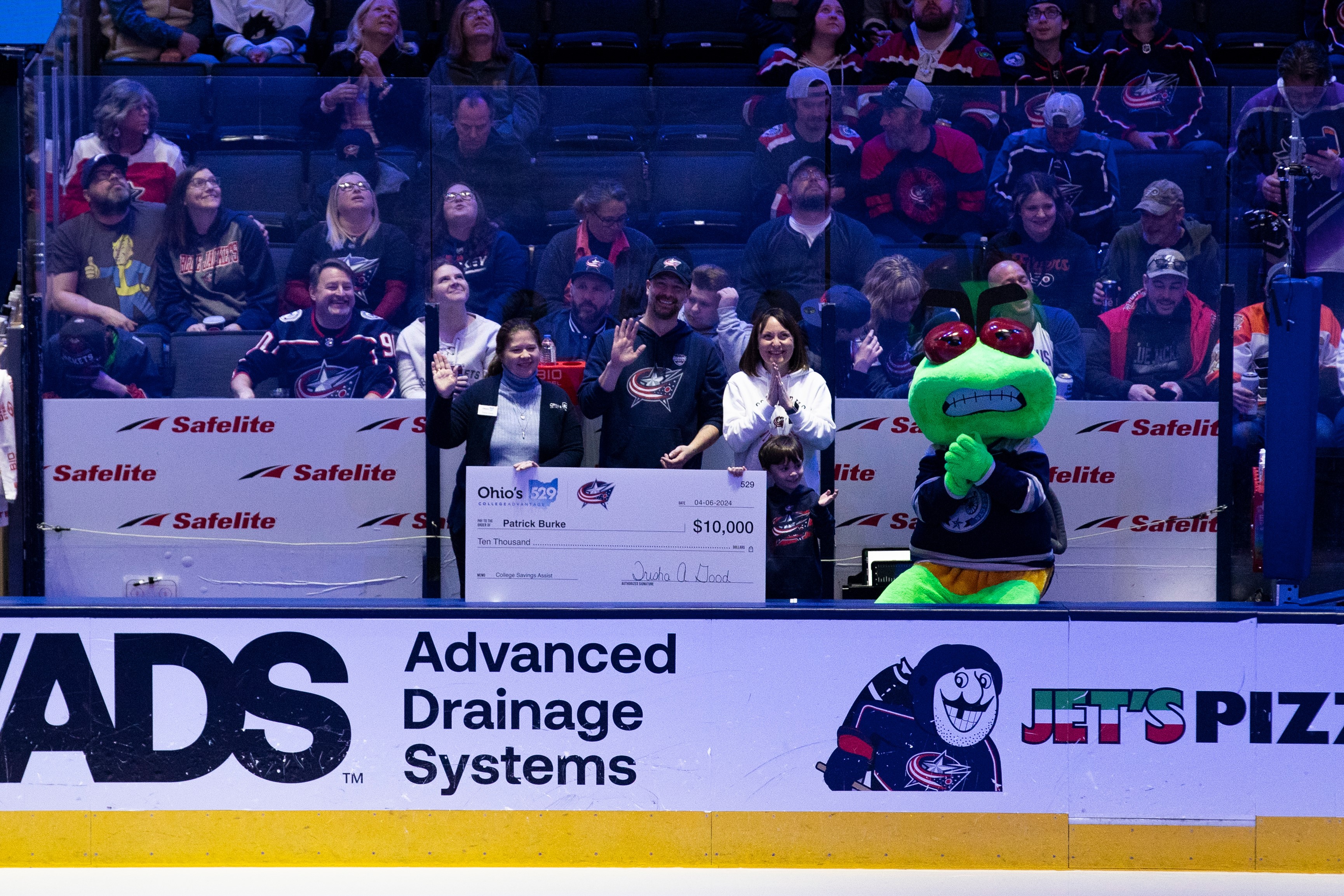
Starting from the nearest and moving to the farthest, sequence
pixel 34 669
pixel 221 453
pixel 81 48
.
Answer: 1. pixel 34 669
2. pixel 221 453
3. pixel 81 48

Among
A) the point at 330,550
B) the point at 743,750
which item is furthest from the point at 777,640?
the point at 330,550

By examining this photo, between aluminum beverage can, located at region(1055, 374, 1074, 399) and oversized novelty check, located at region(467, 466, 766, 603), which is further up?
aluminum beverage can, located at region(1055, 374, 1074, 399)

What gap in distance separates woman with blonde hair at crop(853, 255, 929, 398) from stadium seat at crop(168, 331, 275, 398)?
6.76 feet

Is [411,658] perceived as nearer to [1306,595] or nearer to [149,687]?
[149,687]

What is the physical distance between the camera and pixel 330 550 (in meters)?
5.25

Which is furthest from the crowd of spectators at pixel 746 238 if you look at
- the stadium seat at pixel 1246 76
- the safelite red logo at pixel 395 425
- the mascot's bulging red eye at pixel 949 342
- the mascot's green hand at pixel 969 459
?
the stadium seat at pixel 1246 76

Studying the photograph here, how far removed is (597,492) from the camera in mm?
4309

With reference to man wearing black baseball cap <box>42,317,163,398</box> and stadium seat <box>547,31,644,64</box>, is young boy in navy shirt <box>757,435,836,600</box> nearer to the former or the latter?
man wearing black baseball cap <box>42,317,163,398</box>

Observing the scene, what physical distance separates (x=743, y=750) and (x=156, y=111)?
292cm

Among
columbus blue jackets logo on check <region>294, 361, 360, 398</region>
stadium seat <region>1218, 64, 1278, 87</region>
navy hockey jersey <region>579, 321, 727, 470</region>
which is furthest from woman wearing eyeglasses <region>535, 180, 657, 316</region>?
stadium seat <region>1218, 64, 1278, 87</region>

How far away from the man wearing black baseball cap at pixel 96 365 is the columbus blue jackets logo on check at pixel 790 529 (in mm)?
2148

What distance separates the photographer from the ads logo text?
4.04m

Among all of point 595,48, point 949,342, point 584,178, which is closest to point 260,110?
point 584,178
